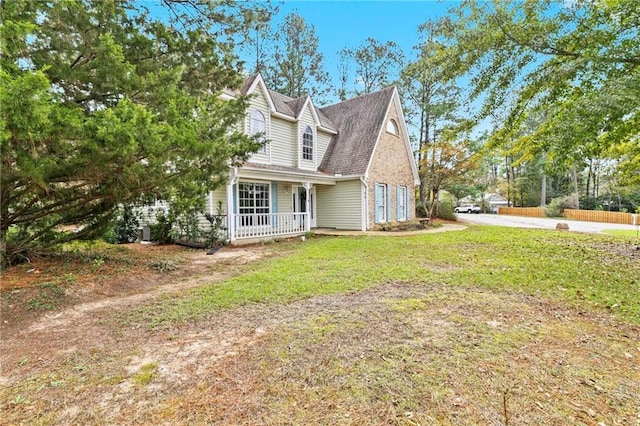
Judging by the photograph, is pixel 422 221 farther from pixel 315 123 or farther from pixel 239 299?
pixel 239 299

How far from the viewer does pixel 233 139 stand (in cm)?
617

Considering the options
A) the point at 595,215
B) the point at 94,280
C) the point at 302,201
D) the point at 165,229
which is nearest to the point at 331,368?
the point at 94,280

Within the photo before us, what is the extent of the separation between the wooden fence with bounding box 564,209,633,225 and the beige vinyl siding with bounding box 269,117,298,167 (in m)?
26.3

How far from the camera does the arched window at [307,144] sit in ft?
52.3

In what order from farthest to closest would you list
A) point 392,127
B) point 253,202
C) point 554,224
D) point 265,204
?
point 554,224 → point 392,127 → point 265,204 → point 253,202

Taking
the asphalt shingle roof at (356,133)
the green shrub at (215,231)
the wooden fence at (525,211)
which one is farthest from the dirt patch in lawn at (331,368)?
the wooden fence at (525,211)

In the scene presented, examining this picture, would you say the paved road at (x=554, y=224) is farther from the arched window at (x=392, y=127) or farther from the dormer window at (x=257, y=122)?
the dormer window at (x=257, y=122)

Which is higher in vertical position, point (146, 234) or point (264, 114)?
point (264, 114)

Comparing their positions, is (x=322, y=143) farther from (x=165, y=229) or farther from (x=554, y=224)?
(x=554, y=224)

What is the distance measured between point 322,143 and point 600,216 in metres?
25.7

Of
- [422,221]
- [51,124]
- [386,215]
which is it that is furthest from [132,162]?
[422,221]

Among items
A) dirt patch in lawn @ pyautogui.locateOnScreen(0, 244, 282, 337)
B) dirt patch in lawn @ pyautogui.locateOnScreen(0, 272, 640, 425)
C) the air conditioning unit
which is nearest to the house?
the air conditioning unit

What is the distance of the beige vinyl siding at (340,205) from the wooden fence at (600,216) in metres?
23.0

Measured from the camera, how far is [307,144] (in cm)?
1620
